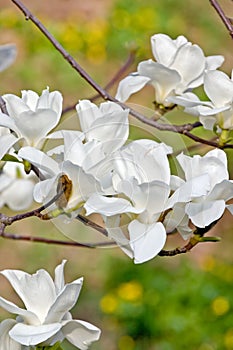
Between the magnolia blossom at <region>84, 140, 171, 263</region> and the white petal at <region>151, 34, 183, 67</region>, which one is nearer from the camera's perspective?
the magnolia blossom at <region>84, 140, 171, 263</region>

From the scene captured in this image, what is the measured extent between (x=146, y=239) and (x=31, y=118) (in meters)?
0.14

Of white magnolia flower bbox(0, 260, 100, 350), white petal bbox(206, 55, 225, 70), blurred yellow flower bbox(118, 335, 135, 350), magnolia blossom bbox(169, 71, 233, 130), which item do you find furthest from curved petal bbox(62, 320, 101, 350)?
blurred yellow flower bbox(118, 335, 135, 350)

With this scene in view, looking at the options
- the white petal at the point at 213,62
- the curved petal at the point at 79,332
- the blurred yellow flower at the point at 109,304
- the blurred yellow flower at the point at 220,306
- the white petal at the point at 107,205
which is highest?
the white petal at the point at 107,205

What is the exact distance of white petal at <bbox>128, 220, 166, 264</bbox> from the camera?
1.91 ft

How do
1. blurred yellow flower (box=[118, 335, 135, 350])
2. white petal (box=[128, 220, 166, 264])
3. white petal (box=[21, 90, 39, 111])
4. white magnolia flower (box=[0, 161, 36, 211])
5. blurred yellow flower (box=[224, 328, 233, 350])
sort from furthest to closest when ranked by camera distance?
blurred yellow flower (box=[118, 335, 135, 350])
blurred yellow flower (box=[224, 328, 233, 350])
white magnolia flower (box=[0, 161, 36, 211])
white petal (box=[21, 90, 39, 111])
white petal (box=[128, 220, 166, 264])

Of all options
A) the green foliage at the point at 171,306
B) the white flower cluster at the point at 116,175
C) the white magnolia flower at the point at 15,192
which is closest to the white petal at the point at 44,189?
the white flower cluster at the point at 116,175

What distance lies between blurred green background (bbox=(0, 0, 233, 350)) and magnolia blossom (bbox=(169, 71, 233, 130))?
0.11m

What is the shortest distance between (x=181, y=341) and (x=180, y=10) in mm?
1880

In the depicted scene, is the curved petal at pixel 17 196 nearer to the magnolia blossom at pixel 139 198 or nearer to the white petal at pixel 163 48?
the white petal at pixel 163 48

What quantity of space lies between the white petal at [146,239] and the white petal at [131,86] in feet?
0.77

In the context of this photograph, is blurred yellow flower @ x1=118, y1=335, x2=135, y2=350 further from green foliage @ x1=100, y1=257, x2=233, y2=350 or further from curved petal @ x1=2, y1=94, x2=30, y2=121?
curved petal @ x1=2, y1=94, x2=30, y2=121

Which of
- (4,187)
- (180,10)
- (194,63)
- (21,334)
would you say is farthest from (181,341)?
(180,10)

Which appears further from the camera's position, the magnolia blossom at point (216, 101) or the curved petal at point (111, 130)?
the magnolia blossom at point (216, 101)

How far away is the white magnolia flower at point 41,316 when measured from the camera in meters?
0.63
